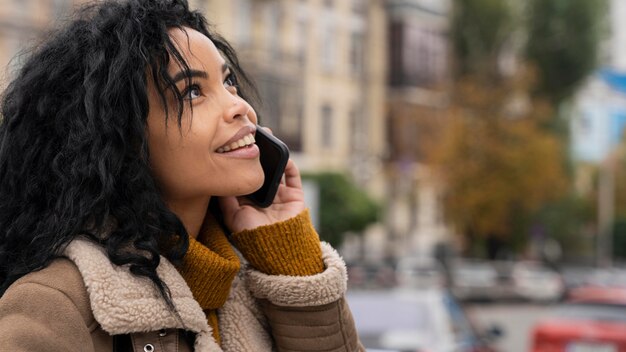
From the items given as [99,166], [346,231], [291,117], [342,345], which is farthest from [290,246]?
[291,117]

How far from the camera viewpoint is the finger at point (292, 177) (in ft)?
9.34

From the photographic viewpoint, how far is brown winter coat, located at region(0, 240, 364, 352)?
2.11m

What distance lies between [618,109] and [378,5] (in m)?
37.6


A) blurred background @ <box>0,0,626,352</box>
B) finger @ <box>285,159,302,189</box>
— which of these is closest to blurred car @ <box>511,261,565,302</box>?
blurred background @ <box>0,0,626,352</box>

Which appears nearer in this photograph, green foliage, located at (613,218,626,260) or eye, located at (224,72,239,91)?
eye, located at (224,72,239,91)

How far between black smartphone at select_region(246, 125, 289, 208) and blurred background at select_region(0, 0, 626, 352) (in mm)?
27873

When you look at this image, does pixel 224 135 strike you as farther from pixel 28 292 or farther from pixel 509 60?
pixel 509 60

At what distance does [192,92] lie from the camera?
7.98 ft

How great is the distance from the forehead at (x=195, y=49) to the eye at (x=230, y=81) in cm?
8

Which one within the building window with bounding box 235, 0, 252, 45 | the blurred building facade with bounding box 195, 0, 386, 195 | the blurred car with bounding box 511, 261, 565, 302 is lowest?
the blurred car with bounding box 511, 261, 565, 302

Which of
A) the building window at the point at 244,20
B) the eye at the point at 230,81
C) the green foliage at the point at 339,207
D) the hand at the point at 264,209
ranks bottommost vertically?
the green foliage at the point at 339,207

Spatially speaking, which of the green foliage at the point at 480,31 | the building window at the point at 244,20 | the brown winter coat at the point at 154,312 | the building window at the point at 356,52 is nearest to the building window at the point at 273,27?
the building window at the point at 244,20

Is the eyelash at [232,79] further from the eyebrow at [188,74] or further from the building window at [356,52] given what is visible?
the building window at [356,52]

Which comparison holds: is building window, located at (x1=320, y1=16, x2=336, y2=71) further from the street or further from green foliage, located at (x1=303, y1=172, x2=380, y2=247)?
the street
